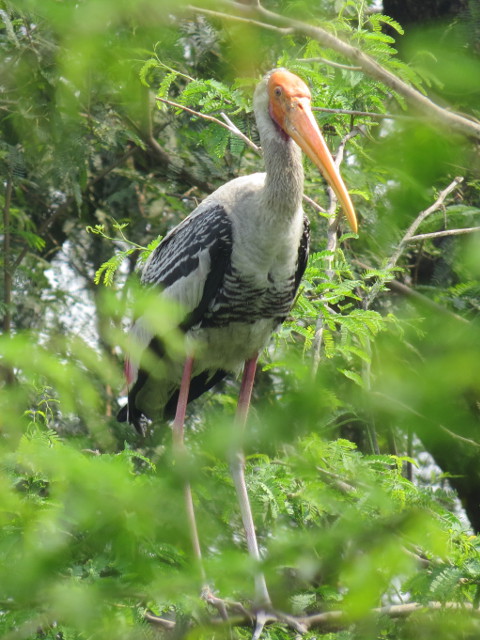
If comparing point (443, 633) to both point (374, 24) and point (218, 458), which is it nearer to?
point (218, 458)

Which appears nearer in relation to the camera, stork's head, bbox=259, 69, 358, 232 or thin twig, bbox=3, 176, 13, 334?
stork's head, bbox=259, 69, 358, 232

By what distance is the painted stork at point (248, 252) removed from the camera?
13.9 feet

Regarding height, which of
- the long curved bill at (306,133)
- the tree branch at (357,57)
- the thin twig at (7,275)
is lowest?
the thin twig at (7,275)

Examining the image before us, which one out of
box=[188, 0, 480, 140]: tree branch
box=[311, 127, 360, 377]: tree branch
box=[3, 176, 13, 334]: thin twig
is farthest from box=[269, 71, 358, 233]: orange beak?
box=[188, 0, 480, 140]: tree branch

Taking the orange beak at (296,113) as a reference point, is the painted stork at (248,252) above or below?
below

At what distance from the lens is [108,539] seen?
45.1 inches

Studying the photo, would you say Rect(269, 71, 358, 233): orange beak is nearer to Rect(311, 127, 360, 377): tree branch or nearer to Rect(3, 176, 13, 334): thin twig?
Rect(311, 127, 360, 377): tree branch

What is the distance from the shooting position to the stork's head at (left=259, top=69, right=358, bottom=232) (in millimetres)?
3844

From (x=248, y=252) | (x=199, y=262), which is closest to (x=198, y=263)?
(x=199, y=262)

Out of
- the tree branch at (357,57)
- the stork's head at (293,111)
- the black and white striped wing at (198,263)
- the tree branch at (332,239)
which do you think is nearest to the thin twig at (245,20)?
the tree branch at (357,57)

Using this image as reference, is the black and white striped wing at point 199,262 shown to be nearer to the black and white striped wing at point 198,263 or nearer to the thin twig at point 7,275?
the black and white striped wing at point 198,263

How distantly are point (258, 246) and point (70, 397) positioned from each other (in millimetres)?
2949

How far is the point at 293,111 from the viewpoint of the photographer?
4047 millimetres

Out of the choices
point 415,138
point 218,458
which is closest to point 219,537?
point 218,458
